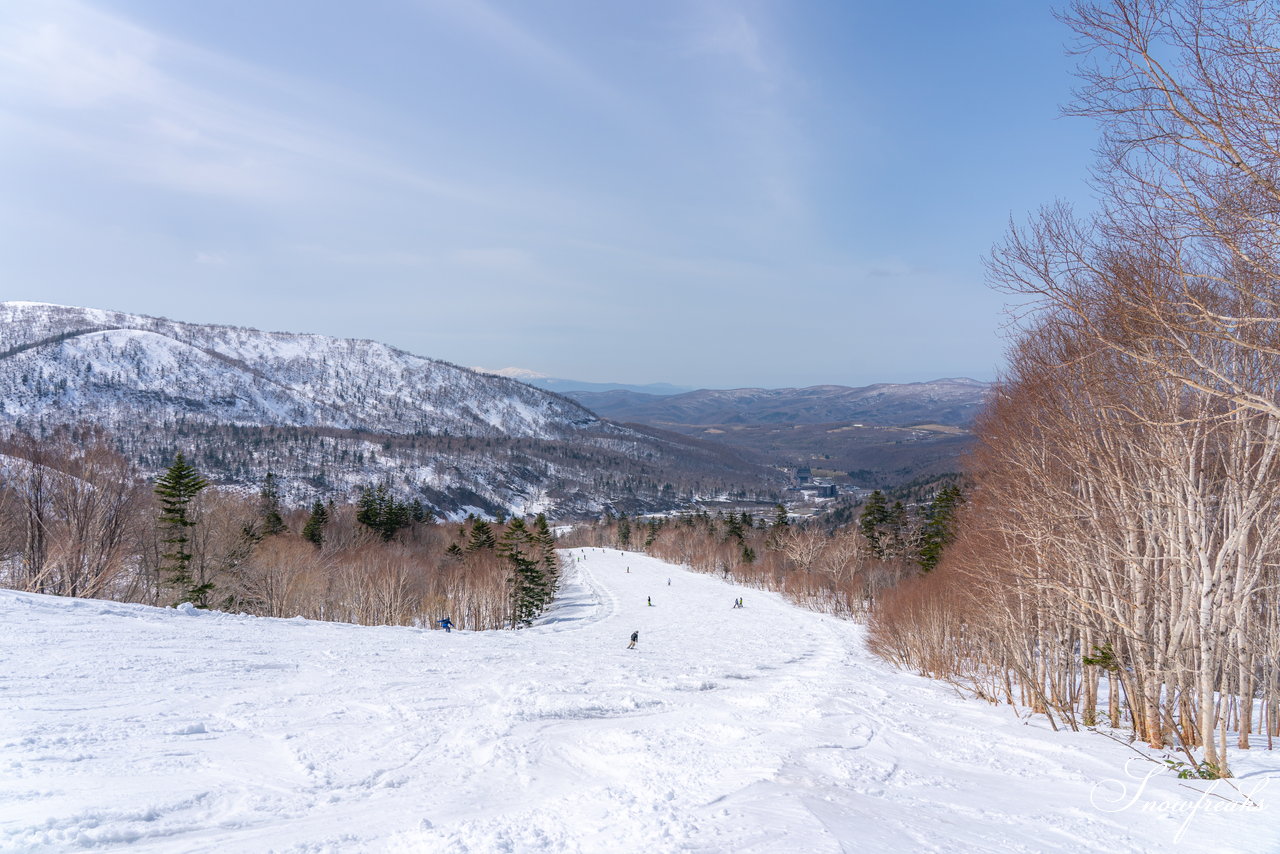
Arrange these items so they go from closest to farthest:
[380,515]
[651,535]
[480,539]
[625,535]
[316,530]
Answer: [316,530] → [480,539] → [380,515] → [651,535] → [625,535]

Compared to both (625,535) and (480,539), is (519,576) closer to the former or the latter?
(480,539)

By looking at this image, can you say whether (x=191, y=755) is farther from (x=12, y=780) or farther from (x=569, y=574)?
(x=569, y=574)

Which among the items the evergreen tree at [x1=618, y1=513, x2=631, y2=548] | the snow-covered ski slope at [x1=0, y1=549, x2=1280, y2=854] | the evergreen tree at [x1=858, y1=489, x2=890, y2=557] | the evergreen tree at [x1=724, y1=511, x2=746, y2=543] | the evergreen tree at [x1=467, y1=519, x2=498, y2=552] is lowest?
the evergreen tree at [x1=618, y1=513, x2=631, y2=548]

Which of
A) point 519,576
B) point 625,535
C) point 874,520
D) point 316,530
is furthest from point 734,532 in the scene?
point 316,530

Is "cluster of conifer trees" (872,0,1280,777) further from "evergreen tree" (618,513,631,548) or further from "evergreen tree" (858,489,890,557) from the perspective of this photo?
"evergreen tree" (618,513,631,548)

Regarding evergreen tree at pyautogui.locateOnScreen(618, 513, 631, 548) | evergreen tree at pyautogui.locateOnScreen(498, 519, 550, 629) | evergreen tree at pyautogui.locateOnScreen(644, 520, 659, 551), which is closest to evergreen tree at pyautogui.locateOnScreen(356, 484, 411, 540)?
evergreen tree at pyautogui.locateOnScreen(498, 519, 550, 629)

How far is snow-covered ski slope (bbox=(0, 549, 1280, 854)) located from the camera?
5.30 m

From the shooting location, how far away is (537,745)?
7.92m

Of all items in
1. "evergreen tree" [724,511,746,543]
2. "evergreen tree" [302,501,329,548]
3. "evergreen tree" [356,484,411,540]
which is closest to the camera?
"evergreen tree" [302,501,329,548]

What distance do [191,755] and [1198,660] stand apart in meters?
13.1

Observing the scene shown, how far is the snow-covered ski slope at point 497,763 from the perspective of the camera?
5.30 meters

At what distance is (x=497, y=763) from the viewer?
7.14 m

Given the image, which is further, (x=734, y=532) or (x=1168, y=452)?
(x=734, y=532)

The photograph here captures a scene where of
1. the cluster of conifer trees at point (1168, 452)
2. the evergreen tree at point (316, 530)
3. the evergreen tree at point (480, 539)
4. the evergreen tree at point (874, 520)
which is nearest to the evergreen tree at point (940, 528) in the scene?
the evergreen tree at point (874, 520)
